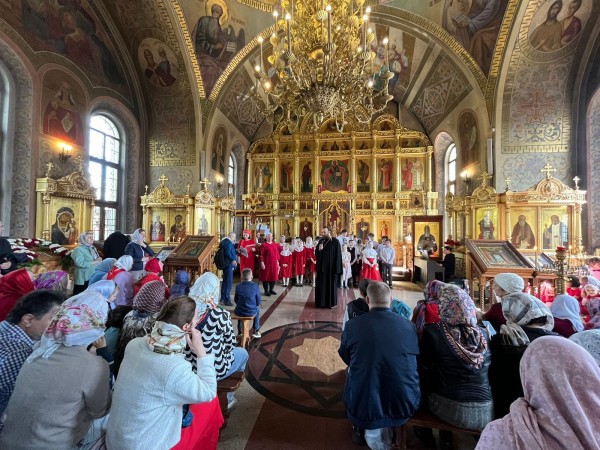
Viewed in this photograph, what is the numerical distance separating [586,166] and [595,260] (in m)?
4.87

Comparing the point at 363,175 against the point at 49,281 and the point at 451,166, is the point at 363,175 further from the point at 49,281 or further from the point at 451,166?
the point at 49,281

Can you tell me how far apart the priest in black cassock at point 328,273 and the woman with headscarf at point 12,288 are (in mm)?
4992

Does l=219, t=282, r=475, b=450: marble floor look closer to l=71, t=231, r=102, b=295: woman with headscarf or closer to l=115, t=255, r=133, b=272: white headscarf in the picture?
l=115, t=255, r=133, b=272: white headscarf

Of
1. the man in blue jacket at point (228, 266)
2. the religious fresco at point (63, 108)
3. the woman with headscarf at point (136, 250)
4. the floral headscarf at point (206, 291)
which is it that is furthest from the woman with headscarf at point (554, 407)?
the religious fresco at point (63, 108)

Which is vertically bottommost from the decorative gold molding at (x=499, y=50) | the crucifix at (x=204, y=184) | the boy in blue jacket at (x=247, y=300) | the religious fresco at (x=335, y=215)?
the boy in blue jacket at (x=247, y=300)

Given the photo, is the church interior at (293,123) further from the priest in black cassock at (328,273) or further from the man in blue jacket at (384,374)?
the man in blue jacket at (384,374)

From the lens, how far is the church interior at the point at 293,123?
5.09 m

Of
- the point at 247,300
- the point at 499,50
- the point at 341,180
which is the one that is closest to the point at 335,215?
the point at 341,180

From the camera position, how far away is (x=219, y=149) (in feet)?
41.6

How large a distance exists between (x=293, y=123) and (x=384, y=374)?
7.39 meters

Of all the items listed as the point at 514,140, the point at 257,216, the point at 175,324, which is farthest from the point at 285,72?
the point at 257,216

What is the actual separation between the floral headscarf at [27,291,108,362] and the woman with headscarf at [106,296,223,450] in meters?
0.25

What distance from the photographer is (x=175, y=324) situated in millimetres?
1476

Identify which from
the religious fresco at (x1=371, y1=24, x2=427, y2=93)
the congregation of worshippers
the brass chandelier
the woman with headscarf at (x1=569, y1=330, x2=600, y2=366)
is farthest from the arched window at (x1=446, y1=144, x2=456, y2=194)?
the woman with headscarf at (x1=569, y1=330, x2=600, y2=366)
